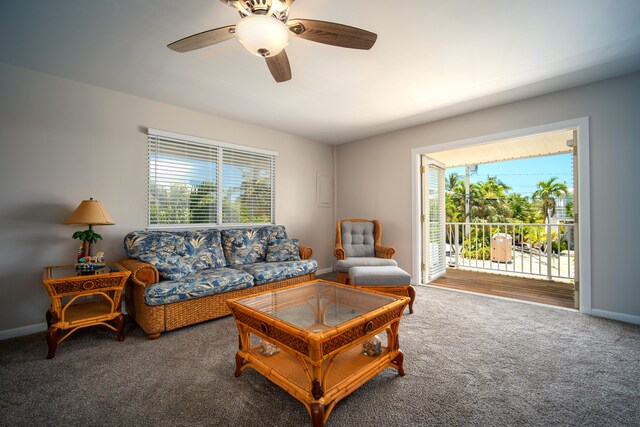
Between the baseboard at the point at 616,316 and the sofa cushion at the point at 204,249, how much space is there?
4256mm

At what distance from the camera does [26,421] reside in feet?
4.63

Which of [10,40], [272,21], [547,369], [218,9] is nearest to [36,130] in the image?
[10,40]

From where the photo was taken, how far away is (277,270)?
327 centimetres

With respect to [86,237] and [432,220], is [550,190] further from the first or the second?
[86,237]

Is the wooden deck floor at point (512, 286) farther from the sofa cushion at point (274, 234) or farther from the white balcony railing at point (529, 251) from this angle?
the sofa cushion at point (274, 234)

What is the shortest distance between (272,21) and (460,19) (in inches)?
55.6

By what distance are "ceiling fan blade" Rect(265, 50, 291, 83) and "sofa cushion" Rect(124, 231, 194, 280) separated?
207cm

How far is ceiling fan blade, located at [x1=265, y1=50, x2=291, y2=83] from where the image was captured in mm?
1907

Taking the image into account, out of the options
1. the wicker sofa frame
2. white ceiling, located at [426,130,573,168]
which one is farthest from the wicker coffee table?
white ceiling, located at [426,130,573,168]

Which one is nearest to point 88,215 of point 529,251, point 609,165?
point 609,165

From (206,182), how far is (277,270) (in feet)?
5.31

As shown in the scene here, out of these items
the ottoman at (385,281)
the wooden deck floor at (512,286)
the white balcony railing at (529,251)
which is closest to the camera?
the ottoman at (385,281)

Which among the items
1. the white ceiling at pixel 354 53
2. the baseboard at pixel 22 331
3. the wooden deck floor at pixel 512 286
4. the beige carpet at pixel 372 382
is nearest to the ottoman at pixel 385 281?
Result: the beige carpet at pixel 372 382

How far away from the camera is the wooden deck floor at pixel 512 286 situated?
3480 mm
